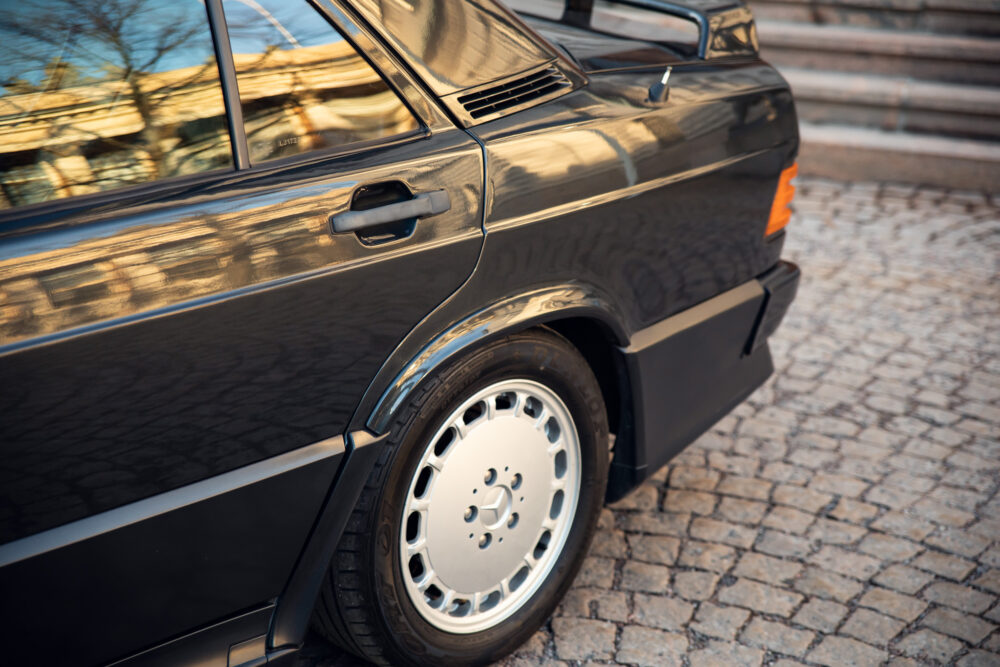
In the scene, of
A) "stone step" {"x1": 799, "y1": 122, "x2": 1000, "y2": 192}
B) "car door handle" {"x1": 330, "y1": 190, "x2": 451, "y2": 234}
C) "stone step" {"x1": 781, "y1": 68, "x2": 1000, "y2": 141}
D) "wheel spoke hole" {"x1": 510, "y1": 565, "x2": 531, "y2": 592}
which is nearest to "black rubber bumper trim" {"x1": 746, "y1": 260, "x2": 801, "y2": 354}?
"wheel spoke hole" {"x1": 510, "y1": 565, "x2": 531, "y2": 592}

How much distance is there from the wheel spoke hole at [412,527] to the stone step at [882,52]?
5793 mm

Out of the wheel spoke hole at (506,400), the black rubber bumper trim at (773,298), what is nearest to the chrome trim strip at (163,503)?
the wheel spoke hole at (506,400)

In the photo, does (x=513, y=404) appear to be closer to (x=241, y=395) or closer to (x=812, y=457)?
(x=241, y=395)

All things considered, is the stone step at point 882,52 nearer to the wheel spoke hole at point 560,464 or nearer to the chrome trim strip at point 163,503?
the wheel spoke hole at point 560,464

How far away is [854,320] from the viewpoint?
4613 millimetres

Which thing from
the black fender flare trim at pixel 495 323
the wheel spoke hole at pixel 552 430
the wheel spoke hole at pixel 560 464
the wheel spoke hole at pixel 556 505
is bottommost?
the wheel spoke hole at pixel 556 505

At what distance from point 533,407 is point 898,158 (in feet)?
16.7

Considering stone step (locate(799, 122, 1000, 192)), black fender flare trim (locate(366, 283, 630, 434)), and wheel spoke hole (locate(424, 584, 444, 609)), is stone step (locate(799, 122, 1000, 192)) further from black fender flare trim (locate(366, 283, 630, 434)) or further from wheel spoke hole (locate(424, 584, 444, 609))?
wheel spoke hole (locate(424, 584, 444, 609))

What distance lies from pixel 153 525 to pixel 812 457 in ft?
8.43

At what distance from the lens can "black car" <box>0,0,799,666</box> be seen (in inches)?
63.4

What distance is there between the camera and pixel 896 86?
21.9ft

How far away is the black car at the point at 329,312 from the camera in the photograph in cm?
161

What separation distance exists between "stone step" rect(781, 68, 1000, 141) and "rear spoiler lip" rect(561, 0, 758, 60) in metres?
4.03

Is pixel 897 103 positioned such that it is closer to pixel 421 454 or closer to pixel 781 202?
pixel 781 202
